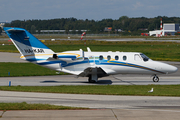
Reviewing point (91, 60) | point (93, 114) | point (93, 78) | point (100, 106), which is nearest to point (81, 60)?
point (91, 60)

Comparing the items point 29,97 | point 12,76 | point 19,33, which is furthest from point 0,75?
point 29,97

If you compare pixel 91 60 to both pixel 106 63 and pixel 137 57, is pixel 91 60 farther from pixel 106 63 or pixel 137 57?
pixel 137 57

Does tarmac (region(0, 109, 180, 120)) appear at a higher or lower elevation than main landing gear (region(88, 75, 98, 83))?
higher

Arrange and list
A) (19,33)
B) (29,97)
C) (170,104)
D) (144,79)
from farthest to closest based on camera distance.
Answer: (144,79) < (19,33) < (29,97) < (170,104)

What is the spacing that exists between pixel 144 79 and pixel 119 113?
15.3 m

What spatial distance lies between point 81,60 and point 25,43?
5.38m

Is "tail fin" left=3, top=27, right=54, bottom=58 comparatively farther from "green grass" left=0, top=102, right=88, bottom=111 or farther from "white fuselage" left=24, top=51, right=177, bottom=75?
"green grass" left=0, top=102, right=88, bottom=111

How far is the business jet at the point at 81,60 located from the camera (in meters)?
25.5

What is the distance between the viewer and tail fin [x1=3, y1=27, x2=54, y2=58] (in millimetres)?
25297

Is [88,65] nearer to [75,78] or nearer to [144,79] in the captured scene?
[75,78]

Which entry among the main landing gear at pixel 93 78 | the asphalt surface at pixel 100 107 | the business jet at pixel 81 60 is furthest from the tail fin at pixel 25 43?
the asphalt surface at pixel 100 107

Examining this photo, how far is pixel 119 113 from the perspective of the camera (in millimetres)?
13828

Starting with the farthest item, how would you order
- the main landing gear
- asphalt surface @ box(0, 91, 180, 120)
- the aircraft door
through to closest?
the main landing gear < the aircraft door < asphalt surface @ box(0, 91, 180, 120)

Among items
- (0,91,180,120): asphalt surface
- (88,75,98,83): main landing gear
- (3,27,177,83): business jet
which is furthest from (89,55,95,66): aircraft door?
(0,91,180,120): asphalt surface
